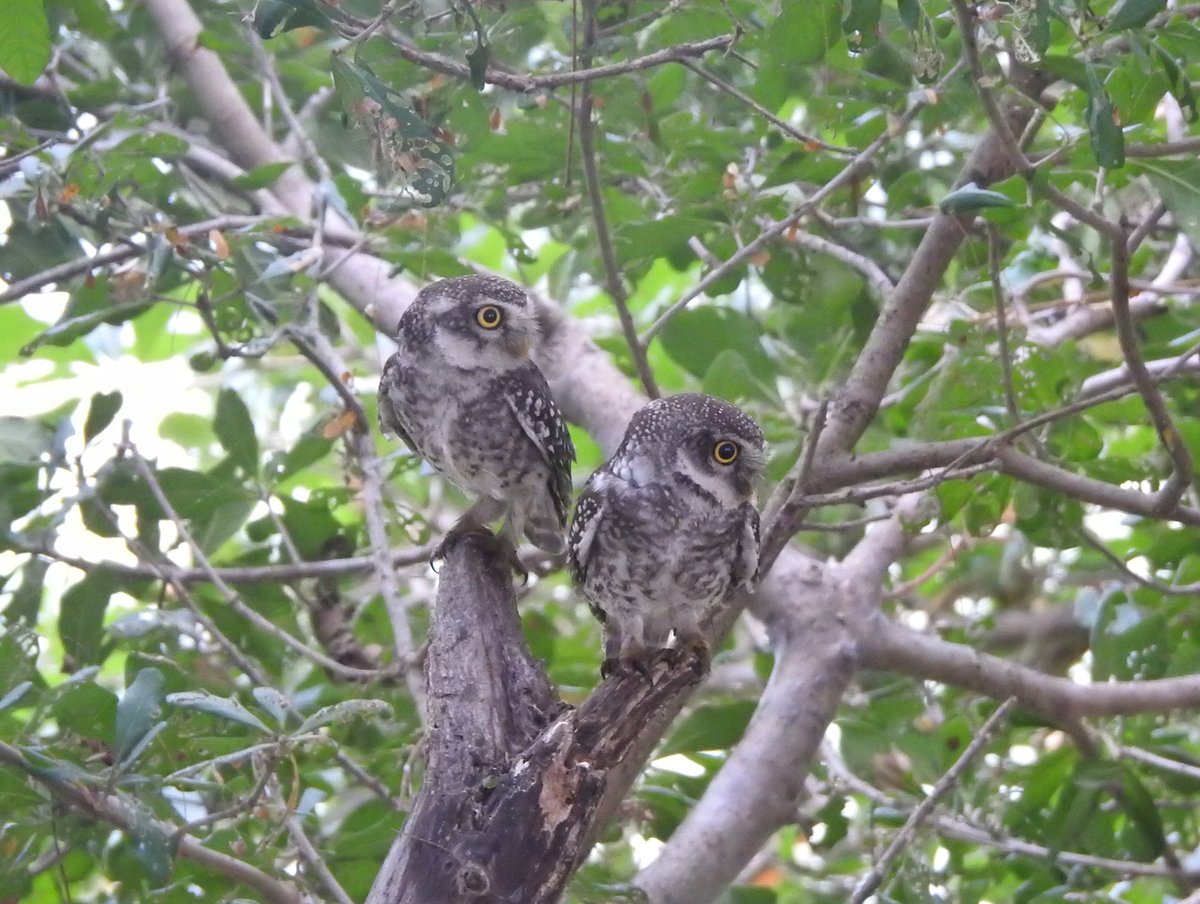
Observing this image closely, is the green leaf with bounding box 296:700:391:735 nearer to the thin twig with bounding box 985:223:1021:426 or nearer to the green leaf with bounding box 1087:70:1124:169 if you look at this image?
the thin twig with bounding box 985:223:1021:426

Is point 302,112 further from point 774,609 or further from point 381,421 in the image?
point 774,609

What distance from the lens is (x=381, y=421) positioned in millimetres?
3107

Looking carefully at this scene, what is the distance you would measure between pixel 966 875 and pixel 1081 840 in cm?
33

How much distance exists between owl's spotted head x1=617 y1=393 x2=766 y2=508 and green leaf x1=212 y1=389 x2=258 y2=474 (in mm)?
1205

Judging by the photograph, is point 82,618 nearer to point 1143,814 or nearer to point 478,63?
point 478,63

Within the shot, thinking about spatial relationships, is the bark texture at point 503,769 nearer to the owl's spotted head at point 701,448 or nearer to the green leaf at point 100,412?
the owl's spotted head at point 701,448

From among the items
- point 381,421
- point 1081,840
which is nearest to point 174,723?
point 381,421

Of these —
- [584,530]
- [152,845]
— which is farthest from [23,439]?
[584,530]

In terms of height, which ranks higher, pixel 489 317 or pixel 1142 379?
pixel 1142 379

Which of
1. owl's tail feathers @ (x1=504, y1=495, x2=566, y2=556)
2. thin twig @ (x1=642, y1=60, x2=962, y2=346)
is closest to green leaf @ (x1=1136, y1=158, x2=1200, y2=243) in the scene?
thin twig @ (x1=642, y1=60, x2=962, y2=346)

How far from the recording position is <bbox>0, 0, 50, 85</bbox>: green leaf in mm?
2568

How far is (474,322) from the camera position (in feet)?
9.55

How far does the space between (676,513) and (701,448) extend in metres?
0.15

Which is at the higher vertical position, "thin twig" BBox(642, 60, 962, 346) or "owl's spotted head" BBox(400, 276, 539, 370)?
"thin twig" BBox(642, 60, 962, 346)
